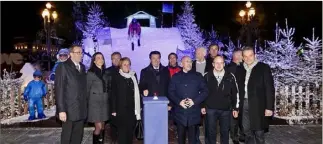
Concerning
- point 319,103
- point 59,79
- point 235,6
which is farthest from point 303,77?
point 235,6

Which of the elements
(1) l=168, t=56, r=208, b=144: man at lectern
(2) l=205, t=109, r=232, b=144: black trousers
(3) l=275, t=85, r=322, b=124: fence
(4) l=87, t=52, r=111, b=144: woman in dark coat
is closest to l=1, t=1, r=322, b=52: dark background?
(3) l=275, t=85, r=322, b=124: fence

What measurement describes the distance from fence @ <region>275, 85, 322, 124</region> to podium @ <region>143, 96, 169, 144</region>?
6025 millimetres

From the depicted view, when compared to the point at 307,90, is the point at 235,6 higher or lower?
higher

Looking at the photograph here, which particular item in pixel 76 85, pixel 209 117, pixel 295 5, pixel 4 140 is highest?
pixel 295 5

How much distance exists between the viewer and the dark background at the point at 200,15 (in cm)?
2844

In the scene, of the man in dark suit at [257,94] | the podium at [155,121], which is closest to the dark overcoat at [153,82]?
the podium at [155,121]

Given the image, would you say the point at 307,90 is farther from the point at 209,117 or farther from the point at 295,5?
the point at 295,5

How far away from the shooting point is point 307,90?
10.8 metres

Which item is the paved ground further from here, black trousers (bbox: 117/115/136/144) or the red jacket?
the red jacket

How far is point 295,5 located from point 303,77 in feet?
57.5

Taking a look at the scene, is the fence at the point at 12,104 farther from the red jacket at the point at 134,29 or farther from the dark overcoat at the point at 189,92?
the red jacket at the point at 134,29

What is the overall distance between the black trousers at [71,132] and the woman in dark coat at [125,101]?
2.22 feet

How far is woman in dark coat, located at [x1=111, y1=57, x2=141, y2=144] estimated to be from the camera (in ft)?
21.4

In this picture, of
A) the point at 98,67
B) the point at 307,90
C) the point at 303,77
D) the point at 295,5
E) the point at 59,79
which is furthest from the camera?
the point at 295,5
